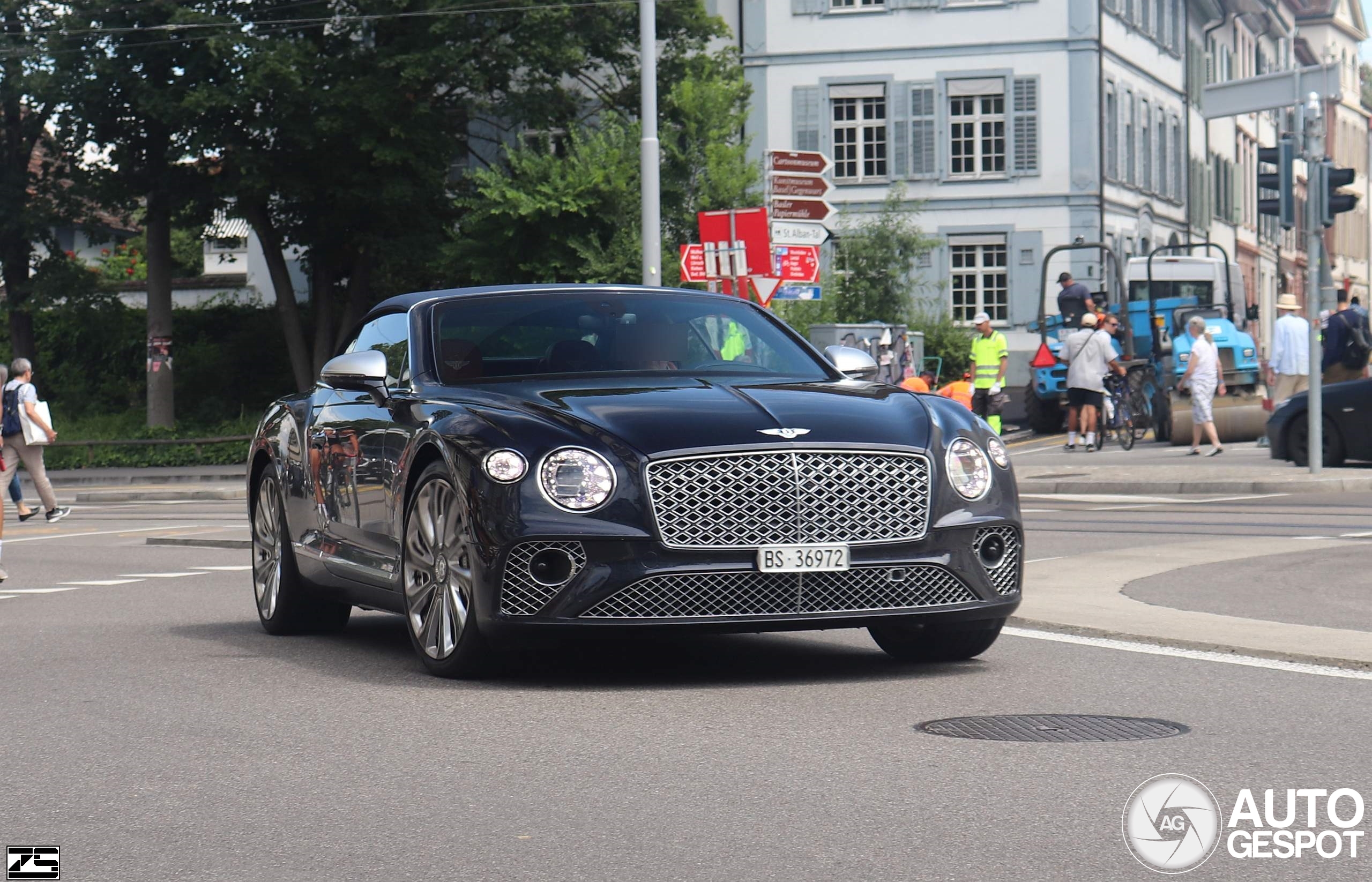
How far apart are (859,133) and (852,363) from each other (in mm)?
40097

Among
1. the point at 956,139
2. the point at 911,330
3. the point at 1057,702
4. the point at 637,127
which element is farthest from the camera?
the point at 956,139

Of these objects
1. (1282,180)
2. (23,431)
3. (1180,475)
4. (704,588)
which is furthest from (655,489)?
(23,431)

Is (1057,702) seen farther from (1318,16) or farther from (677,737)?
(1318,16)

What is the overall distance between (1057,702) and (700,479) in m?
1.47

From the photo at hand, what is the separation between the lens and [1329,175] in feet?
66.1

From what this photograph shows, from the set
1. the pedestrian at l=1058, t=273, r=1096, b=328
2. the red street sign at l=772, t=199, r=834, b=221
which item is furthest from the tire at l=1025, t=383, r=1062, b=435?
the red street sign at l=772, t=199, r=834, b=221

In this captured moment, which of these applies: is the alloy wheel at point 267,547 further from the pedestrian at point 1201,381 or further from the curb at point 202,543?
the pedestrian at point 1201,381

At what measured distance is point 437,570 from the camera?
8188 millimetres

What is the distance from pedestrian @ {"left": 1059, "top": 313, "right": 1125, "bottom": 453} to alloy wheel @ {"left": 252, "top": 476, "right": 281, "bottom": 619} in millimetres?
18132

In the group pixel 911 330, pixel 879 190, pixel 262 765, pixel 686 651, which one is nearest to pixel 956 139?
pixel 879 190

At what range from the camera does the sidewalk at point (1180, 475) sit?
20578mm

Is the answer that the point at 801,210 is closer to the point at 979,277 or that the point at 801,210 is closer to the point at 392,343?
the point at 392,343

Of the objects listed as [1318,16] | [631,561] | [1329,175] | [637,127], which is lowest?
[631,561]

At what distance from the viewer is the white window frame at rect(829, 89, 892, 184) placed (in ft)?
159
